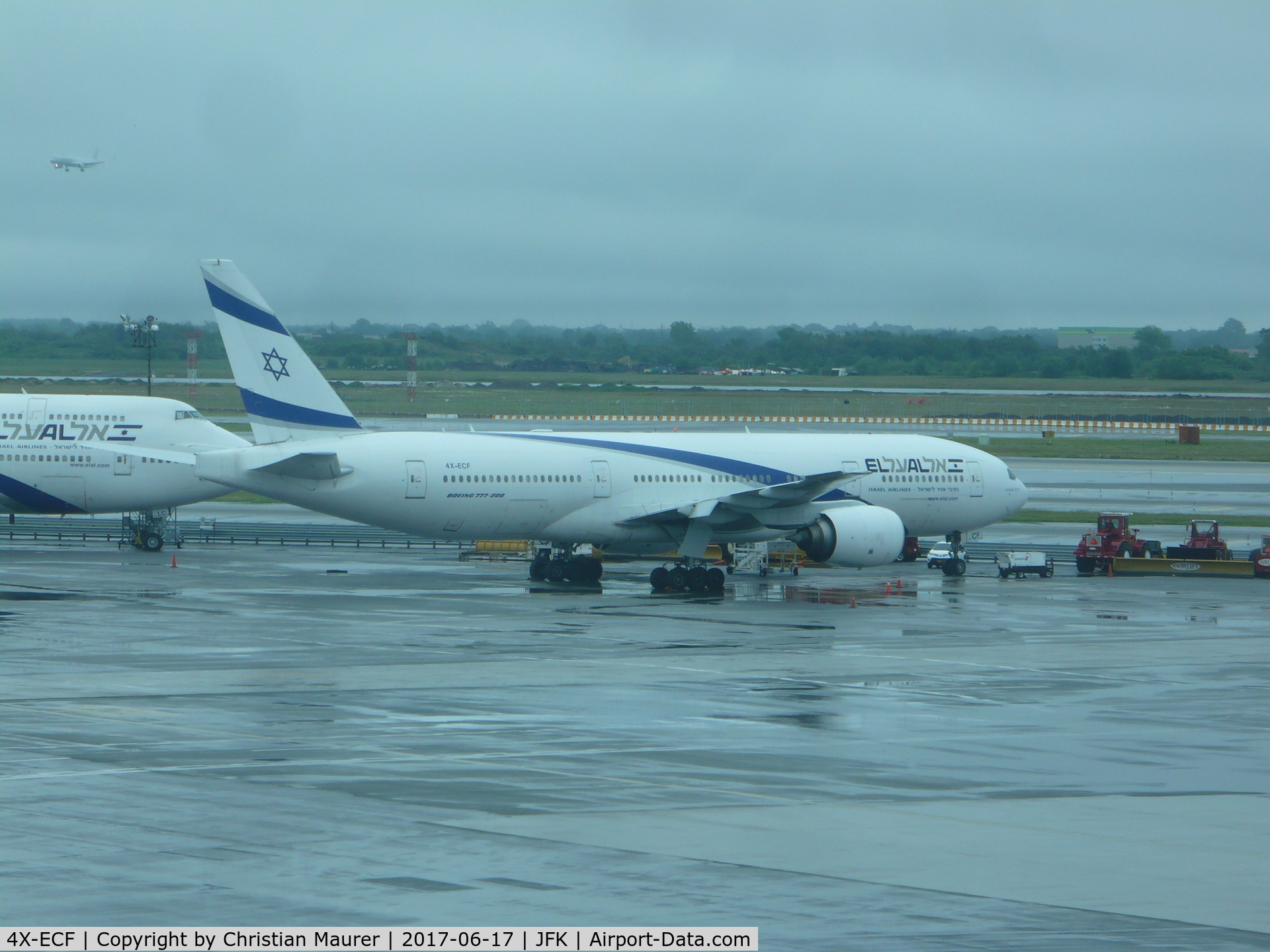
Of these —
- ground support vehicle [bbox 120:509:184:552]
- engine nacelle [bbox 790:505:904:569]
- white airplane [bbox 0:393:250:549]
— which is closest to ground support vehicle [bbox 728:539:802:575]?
engine nacelle [bbox 790:505:904:569]

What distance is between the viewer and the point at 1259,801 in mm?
18250

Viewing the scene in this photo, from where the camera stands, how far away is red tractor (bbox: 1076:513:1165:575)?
53.0 m

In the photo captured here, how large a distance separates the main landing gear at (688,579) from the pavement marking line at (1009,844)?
26.8 meters

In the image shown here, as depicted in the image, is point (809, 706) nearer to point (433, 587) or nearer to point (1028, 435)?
point (433, 587)

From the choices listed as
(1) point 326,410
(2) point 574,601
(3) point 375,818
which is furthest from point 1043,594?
(3) point 375,818

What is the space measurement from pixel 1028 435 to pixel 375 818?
379 feet

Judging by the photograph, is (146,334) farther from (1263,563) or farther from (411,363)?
(411,363)

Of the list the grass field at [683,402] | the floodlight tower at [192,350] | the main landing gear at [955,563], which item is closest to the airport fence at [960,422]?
the grass field at [683,402]

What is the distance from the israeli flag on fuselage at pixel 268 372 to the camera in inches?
1817

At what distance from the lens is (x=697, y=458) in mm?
47938

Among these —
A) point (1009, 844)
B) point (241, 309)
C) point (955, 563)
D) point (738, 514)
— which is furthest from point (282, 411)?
point (1009, 844)

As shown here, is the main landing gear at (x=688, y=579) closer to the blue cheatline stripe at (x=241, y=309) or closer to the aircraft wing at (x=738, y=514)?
the aircraft wing at (x=738, y=514)

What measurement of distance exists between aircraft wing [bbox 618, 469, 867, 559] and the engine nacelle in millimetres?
940

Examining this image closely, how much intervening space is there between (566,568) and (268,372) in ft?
33.2
